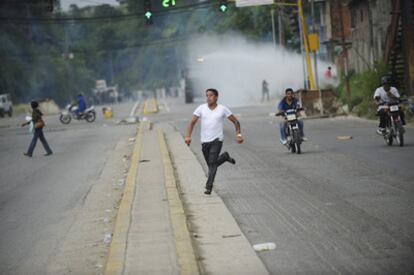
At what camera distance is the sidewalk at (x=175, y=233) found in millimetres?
Result: 8609

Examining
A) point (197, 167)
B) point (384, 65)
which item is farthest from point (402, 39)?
point (197, 167)

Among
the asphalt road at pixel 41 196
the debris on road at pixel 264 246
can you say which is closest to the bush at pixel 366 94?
the asphalt road at pixel 41 196

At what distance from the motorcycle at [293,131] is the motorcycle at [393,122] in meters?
2.05

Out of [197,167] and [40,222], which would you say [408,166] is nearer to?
[197,167]

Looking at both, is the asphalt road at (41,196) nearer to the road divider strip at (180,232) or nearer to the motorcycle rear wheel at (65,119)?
the road divider strip at (180,232)

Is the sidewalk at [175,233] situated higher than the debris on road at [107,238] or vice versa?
the sidewalk at [175,233]

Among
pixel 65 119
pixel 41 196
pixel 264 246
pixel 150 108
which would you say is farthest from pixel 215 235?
pixel 150 108

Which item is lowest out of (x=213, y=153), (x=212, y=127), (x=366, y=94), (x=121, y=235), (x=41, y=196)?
(x=41, y=196)

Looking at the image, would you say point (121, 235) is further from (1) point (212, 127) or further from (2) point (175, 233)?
(1) point (212, 127)

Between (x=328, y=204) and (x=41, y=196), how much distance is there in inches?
238

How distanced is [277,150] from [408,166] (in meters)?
6.46

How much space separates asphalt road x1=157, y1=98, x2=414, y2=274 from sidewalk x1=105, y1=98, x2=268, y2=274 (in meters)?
0.28

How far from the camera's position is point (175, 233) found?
10180 millimetres

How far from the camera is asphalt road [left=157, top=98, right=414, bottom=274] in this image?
28.4 ft
